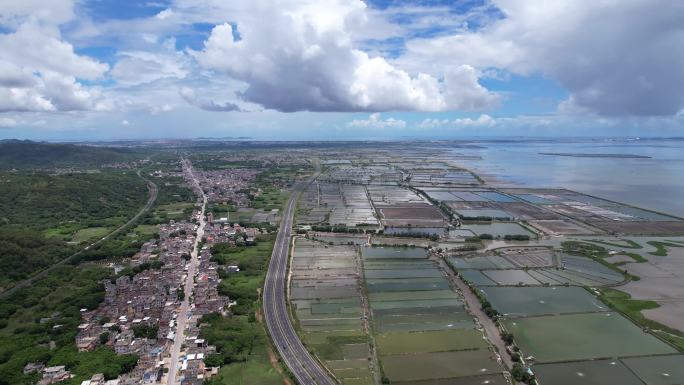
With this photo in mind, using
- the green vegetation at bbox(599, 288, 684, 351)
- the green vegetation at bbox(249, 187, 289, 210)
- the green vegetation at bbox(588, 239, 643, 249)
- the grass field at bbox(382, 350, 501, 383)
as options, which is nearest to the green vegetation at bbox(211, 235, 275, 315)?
the grass field at bbox(382, 350, 501, 383)

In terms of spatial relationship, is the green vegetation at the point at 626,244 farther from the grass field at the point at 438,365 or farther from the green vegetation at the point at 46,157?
the green vegetation at the point at 46,157

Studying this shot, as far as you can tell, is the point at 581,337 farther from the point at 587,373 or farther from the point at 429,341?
the point at 429,341

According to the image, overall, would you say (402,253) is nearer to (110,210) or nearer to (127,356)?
(127,356)

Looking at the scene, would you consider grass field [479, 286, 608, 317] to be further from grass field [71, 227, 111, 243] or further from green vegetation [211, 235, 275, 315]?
grass field [71, 227, 111, 243]

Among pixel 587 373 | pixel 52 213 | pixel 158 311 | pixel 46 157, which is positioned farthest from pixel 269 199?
pixel 46 157

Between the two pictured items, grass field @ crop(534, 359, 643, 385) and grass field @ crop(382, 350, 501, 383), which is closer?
grass field @ crop(534, 359, 643, 385)

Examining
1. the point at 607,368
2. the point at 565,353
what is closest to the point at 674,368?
the point at 607,368
